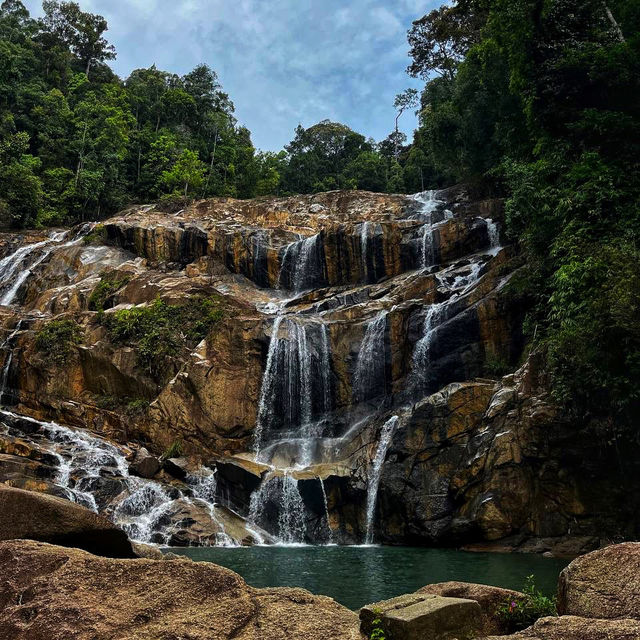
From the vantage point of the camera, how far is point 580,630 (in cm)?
325

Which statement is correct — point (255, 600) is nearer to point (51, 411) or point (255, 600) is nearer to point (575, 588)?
point (575, 588)

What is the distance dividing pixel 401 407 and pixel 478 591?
17.0m

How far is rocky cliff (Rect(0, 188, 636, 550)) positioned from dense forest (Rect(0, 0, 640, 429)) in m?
2.58

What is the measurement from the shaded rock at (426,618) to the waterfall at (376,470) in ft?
45.4

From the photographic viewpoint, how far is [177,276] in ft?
106

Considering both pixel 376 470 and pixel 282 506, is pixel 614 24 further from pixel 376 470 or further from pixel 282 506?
pixel 282 506

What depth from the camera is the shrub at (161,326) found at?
1006 inches

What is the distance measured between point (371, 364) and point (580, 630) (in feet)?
68.9

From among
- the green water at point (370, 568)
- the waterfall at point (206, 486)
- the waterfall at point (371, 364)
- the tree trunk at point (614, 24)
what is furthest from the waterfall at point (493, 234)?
the waterfall at point (206, 486)

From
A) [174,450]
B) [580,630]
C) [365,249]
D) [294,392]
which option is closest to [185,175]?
[365,249]

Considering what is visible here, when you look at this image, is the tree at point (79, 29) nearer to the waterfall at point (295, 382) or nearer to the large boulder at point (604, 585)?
the waterfall at point (295, 382)

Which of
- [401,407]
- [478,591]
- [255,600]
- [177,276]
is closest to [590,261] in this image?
[401,407]

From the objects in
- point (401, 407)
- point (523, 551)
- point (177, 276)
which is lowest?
point (523, 551)

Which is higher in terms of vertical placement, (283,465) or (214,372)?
(214,372)
